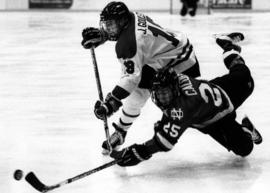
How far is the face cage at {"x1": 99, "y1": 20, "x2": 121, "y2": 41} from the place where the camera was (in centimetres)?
348

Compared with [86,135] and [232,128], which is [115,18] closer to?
[232,128]

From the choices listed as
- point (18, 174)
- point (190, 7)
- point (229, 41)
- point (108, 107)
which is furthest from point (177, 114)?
point (190, 7)

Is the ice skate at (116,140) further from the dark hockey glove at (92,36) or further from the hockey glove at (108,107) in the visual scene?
the dark hockey glove at (92,36)

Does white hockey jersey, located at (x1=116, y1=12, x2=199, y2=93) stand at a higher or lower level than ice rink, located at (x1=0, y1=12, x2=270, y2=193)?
higher

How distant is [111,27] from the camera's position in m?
3.50

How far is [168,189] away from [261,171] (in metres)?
0.53

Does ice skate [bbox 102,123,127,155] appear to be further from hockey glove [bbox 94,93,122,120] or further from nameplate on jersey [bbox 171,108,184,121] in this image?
nameplate on jersey [bbox 171,108,184,121]

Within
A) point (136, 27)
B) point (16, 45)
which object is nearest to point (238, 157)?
point (136, 27)

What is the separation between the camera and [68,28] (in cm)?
1234

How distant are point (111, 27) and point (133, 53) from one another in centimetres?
19

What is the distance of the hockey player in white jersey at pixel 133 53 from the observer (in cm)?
344

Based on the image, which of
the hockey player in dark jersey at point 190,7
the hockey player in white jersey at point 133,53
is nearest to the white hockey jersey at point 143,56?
the hockey player in white jersey at point 133,53

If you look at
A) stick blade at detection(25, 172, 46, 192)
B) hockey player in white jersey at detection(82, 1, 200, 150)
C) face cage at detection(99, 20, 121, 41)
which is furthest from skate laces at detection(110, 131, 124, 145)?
stick blade at detection(25, 172, 46, 192)

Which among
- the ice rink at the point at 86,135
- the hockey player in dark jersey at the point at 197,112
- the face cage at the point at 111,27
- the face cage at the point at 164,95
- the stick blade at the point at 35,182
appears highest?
the face cage at the point at 111,27
